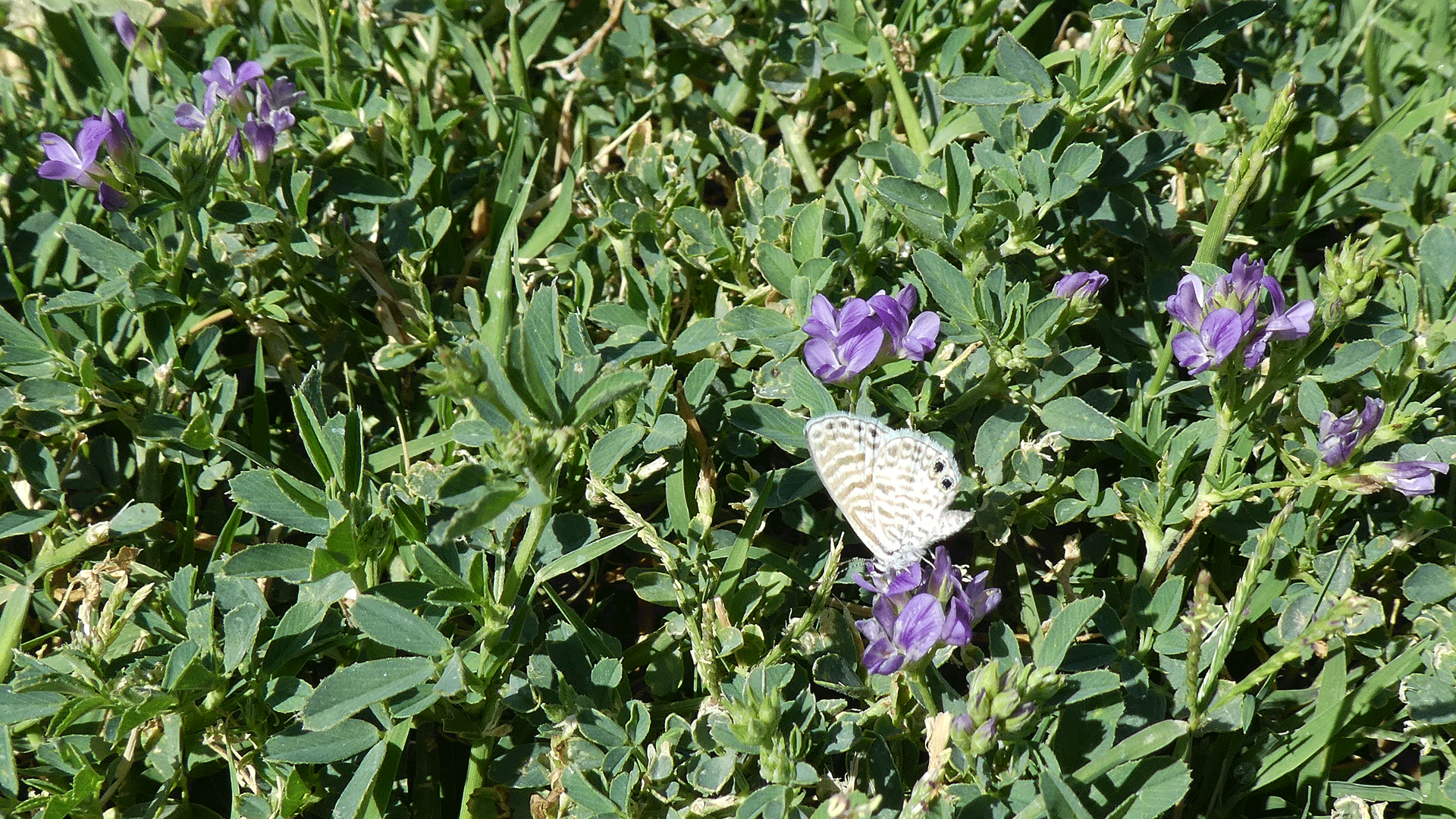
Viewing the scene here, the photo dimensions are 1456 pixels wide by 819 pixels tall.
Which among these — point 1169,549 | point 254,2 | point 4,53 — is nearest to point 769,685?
point 1169,549

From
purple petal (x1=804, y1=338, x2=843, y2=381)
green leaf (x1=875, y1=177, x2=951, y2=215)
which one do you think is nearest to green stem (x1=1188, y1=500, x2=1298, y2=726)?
purple petal (x1=804, y1=338, x2=843, y2=381)

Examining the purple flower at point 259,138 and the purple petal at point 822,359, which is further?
the purple flower at point 259,138

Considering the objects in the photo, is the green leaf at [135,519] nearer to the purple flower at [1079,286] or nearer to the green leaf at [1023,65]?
the purple flower at [1079,286]

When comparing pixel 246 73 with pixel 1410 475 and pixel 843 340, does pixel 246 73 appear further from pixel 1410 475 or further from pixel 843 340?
pixel 1410 475

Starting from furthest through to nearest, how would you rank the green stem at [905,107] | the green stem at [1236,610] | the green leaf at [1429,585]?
the green stem at [905,107] → the green leaf at [1429,585] → the green stem at [1236,610]

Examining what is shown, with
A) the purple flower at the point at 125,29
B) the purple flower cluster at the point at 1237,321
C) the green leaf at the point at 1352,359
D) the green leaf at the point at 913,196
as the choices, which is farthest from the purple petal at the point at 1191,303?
the purple flower at the point at 125,29

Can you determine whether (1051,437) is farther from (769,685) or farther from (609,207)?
(609,207)

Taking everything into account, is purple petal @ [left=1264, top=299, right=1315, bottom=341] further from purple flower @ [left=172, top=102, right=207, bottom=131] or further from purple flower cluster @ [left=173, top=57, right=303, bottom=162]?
purple flower @ [left=172, top=102, right=207, bottom=131]

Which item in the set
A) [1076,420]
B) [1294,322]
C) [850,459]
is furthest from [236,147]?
[1294,322]
